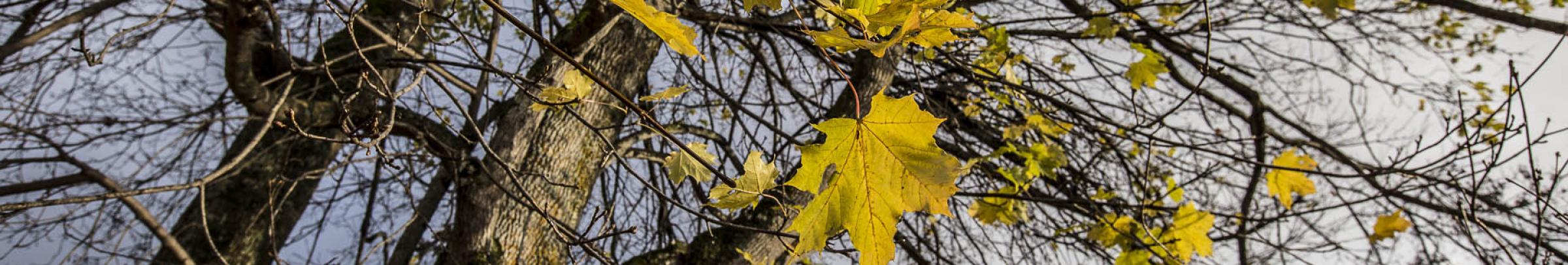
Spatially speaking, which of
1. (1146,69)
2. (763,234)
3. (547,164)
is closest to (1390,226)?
(1146,69)

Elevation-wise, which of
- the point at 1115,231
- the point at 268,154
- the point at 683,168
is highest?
the point at 268,154

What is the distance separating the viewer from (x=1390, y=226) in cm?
246

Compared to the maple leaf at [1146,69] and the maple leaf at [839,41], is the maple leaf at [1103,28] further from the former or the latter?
the maple leaf at [839,41]

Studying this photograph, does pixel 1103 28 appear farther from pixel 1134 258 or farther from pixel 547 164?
pixel 547 164

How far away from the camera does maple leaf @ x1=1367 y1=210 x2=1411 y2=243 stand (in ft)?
7.95

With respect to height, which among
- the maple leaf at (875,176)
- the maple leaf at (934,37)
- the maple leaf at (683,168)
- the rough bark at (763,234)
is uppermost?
the rough bark at (763,234)

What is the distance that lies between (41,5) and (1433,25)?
620 centimetres

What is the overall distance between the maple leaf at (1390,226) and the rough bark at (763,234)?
1.75 meters

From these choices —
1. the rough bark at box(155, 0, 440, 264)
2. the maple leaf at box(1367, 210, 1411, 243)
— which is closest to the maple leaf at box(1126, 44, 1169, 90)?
the maple leaf at box(1367, 210, 1411, 243)

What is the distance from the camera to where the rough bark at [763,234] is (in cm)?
228

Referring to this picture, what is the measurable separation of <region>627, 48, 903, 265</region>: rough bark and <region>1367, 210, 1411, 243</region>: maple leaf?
5.74 ft

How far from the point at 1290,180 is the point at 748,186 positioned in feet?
6.87

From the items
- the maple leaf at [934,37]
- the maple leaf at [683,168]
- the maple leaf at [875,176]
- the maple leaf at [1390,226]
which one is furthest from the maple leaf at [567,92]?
the maple leaf at [1390,226]

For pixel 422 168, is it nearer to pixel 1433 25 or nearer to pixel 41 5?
pixel 41 5
